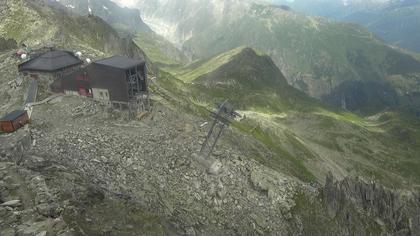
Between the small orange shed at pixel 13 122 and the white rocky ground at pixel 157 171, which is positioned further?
the small orange shed at pixel 13 122

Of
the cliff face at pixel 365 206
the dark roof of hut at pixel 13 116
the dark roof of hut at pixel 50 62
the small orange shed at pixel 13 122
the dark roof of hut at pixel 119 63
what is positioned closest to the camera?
the small orange shed at pixel 13 122

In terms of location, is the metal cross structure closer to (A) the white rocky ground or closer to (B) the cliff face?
(A) the white rocky ground

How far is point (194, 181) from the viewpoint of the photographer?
56.3m

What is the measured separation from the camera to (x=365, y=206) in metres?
82.6

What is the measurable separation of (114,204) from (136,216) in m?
2.44

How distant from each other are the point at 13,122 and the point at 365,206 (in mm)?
62901

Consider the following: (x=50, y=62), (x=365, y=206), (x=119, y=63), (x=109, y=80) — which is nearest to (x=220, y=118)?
(x=119, y=63)

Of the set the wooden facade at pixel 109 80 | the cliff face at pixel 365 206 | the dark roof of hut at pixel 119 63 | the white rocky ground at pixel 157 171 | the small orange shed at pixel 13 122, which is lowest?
the cliff face at pixel 365 206

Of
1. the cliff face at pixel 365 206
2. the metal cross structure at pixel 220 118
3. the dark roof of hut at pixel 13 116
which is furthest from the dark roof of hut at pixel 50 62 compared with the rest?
the cliff face at pixel 365 206

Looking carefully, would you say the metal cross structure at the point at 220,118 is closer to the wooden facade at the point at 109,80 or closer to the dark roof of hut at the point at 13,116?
the wooden facade at the point at 109,80

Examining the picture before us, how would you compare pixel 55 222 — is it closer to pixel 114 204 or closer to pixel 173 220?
pixel 114 204

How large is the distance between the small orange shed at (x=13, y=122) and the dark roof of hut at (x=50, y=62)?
13.5 metres

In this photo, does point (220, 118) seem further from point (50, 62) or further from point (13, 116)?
point (50, 62)

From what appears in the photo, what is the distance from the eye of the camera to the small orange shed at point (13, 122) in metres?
56.7
